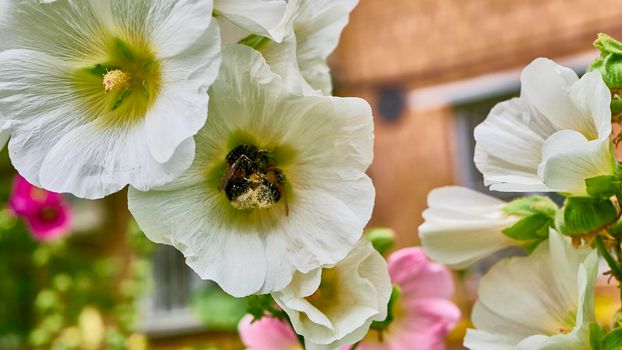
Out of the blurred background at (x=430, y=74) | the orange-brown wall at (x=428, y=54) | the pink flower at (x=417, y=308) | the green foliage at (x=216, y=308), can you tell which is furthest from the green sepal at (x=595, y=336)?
the orange-brown wall at (x=428, y=54)

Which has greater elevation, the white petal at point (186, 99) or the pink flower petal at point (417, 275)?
the white petal at point (186, 99)

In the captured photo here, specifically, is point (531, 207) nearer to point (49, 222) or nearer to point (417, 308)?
point (417, 308)

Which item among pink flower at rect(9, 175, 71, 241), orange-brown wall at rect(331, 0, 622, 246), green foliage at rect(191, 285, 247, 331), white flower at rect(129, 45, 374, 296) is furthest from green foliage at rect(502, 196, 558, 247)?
orange-brown wall at rect(331, 0, 622, 246)

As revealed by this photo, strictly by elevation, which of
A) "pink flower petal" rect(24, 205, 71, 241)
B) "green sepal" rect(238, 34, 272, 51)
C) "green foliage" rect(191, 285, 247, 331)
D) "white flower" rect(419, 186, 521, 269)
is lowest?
"pink flower petal" rect(24, 205, 71, 241)

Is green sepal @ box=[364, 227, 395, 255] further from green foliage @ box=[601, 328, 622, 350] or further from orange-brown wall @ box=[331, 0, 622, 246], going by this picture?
orange-brown wall @ box=[331, 0, 622, 246]

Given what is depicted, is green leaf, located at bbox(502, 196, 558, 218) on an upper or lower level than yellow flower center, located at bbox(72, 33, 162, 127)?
lower

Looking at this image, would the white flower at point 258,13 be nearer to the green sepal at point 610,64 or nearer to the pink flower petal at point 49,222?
the green sepal at point 610,64
